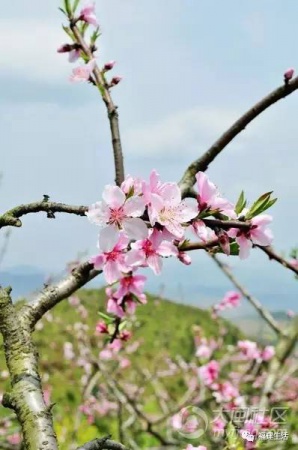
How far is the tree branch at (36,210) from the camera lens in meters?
1.57

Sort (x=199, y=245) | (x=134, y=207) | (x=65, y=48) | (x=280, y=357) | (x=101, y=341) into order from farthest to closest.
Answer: (x=101, y=341) → (x=280, y=357) → (x=65, y=48) → (x=199, y=245) → (x=134, y=207)

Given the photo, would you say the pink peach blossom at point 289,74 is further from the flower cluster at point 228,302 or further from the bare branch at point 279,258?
the flower cluster at point 228,302

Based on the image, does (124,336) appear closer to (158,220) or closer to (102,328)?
(102,328)

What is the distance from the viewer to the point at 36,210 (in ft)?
5.28

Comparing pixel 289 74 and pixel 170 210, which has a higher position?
pixel 289 74

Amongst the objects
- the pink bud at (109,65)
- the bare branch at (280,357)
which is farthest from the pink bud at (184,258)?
the bare branch at (280,357)

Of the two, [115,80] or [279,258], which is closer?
[279,258]

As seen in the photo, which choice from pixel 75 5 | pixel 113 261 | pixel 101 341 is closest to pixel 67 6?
pixel 75 5

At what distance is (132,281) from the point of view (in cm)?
247

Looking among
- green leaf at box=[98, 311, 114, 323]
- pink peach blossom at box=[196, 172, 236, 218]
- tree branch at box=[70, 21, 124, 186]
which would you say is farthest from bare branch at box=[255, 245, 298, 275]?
pink peach blossom at box=[196, 172, 236, 218]

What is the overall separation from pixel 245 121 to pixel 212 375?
3.25m

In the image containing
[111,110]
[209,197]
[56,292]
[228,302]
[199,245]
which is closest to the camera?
[209,197]

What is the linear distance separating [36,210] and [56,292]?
1.64 feet

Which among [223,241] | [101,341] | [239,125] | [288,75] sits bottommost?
[223,241]
